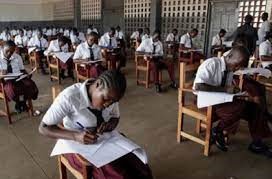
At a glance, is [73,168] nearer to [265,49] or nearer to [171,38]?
[265,49]

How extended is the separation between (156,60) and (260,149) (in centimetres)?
267

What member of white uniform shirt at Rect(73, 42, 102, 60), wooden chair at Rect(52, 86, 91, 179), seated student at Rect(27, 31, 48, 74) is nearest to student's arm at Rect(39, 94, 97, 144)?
wooden chair at Rect(52, 86, 91, 179)

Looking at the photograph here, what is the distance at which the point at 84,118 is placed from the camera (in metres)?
1.44

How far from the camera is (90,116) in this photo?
145 centimetres

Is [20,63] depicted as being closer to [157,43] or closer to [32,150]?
[32,150]

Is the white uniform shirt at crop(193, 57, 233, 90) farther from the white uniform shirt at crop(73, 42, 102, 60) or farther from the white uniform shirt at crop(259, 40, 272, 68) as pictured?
the white uniform shirt at crop(73, 42, 102, 60)

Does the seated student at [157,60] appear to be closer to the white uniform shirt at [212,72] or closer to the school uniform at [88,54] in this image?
the school uniform at [88,54]

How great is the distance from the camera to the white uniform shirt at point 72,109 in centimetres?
137

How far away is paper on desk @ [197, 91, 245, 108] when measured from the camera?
221 centimetres

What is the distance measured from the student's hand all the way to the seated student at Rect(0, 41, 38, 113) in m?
2.28

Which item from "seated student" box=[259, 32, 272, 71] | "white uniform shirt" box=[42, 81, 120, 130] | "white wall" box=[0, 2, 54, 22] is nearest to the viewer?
"white uniform shirt" box=[42, 81, 120, 130]

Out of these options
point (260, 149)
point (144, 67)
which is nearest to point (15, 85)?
point (144, 67)

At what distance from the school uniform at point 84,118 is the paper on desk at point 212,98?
1102mm

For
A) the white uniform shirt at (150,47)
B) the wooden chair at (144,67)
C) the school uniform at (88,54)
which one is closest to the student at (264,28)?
the white uniform shirt at (150,47)
